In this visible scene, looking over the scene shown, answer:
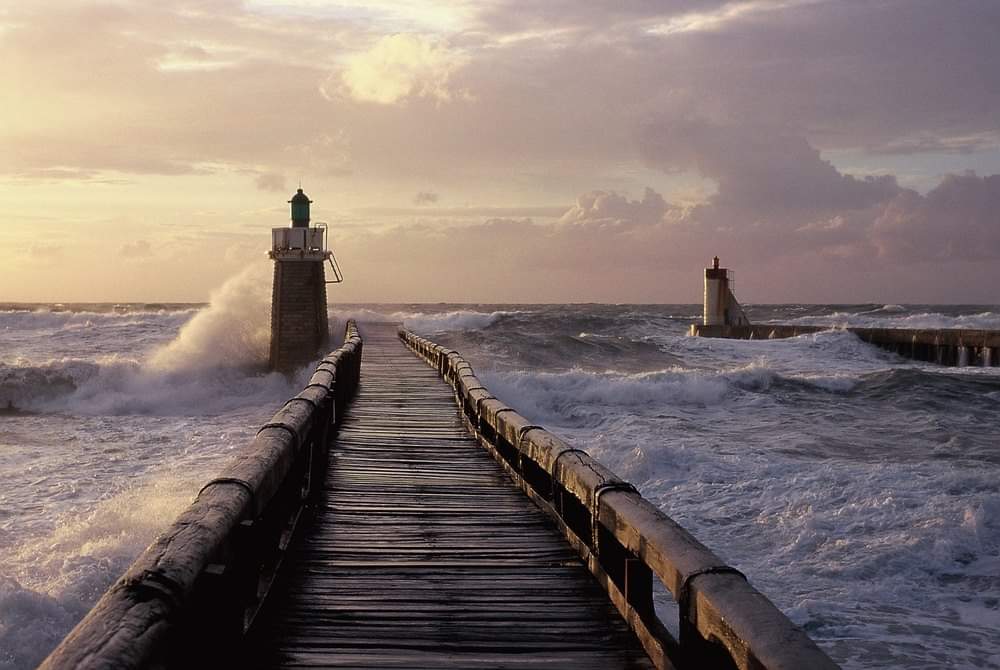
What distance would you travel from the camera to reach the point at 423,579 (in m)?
4.62

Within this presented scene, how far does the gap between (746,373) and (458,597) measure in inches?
804

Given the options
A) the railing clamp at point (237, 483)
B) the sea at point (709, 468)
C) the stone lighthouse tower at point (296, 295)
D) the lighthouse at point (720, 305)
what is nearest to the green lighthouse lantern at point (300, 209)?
the stone lighthouse tower at point (296, 295)

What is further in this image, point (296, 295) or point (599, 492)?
point (296, 295)

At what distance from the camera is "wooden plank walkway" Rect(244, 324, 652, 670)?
365 centimetres

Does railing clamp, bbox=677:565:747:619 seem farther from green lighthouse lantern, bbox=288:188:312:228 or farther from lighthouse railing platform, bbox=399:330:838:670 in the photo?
green lighthouse lantern, bbox=288:188:312:228

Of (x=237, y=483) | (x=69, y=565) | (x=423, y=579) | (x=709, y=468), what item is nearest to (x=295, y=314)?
(x=709, y=468)

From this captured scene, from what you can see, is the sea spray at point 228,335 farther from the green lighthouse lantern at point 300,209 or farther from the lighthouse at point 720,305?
the lighthouse at point 720,305

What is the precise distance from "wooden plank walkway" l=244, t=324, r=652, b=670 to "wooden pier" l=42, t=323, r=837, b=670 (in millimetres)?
13

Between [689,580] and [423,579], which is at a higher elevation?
[689,580]

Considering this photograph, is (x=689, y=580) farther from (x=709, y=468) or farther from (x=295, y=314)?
(x=295, y=314)

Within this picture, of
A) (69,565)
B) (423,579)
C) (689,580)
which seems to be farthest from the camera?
(69,565)

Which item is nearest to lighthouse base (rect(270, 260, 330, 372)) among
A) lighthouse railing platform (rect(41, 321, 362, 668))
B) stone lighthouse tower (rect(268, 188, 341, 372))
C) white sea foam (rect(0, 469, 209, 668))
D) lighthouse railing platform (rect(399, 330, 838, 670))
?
stone lighthouse tower (rect(268, 188, 341, 372))

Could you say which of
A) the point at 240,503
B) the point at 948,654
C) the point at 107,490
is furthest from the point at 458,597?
the point at 107,490

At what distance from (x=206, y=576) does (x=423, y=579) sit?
170cm
